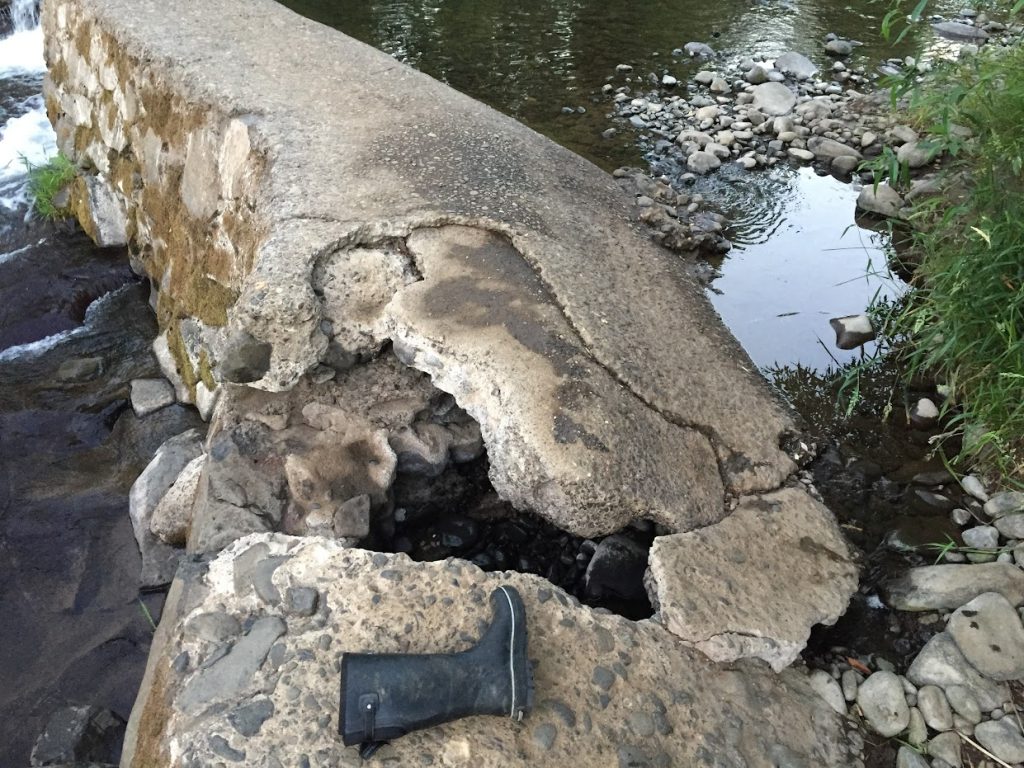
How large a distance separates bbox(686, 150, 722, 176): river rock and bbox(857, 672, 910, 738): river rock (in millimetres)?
3805

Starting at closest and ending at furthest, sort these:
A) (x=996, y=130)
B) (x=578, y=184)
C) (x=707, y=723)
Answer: (x=707, y=723)
(x=996, y=130)
(x=578, y=184)

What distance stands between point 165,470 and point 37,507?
21.5 inches

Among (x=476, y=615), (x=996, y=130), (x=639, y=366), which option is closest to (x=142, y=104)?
(x=639, y=366)

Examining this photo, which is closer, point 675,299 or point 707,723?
point 707,723

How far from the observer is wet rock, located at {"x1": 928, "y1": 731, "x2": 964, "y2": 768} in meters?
2.20

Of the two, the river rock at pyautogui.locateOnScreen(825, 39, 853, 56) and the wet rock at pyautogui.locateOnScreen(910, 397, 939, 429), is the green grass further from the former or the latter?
the river rock at pyautogui.locateOnScreen(825, 39, 853, 56)

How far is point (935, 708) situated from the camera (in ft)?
7.52

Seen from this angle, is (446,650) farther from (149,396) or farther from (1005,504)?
(149,396)

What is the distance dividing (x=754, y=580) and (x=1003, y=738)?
713 millimetres

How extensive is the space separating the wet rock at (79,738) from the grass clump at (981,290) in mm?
2899

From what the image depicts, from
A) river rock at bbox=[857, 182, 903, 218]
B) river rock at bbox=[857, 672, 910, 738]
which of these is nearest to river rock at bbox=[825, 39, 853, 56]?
river rock at bbox=[857, 182, 903, 218]

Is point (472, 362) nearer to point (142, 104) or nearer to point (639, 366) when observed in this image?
point (639, 366)

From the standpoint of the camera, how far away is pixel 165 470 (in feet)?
10.9

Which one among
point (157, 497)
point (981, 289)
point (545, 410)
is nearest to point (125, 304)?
point (157, 497)
